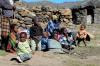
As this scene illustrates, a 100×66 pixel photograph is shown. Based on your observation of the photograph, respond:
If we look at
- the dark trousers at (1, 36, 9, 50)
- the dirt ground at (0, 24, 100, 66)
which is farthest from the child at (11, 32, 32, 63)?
the dark trousers at (1, 36, 9, 50)

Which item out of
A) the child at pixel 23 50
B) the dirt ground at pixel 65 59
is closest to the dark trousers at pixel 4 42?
the dirt ground at pixel 65 59

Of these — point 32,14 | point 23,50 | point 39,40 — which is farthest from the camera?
point 32,14

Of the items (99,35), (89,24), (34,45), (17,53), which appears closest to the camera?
(17,53)

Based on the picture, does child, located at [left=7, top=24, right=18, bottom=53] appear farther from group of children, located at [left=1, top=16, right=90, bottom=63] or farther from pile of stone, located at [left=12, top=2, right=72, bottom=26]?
pile of stone, located at [left=12, top=2, right=72, bottom=26]

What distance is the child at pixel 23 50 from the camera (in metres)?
13.2

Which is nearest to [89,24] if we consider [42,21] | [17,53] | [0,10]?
[42,21]

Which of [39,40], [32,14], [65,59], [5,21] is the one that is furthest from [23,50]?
[32,14]

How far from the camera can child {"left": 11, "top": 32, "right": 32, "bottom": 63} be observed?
13.2m

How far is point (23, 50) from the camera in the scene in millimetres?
13406

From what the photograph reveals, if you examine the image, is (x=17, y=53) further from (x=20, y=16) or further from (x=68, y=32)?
(x=20, y=16)

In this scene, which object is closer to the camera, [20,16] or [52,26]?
[52,26]

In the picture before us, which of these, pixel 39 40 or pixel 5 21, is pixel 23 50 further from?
pixel 5 21

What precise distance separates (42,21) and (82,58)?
889 centimetres

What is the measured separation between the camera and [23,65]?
12.8 metres
